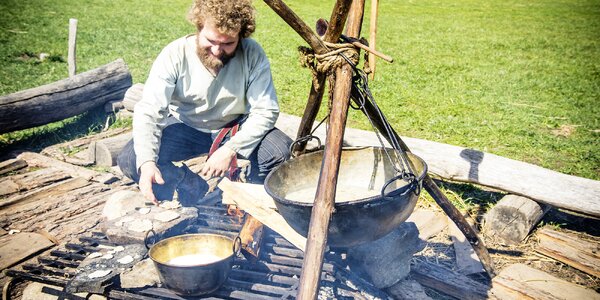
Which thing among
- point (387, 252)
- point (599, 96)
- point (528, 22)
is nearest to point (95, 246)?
point (387, 252)

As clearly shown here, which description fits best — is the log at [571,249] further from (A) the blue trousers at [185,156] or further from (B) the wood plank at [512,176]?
(A) the blue trousers at [185,156]

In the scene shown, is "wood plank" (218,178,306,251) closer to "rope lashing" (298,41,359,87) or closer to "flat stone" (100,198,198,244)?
"flat stone" (100,198,198,244)

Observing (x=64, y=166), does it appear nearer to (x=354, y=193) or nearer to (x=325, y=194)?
(x=354, y=193)

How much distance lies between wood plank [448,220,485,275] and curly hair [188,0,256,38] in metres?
2.52

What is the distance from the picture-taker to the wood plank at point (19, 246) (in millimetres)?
3382

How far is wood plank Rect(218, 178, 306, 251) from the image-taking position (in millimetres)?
3162

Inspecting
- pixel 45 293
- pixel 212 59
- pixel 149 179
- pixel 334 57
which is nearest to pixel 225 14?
pixel 212 59

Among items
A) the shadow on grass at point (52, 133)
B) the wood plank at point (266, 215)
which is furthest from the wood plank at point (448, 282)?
the shadow on grass at point (52, 133)

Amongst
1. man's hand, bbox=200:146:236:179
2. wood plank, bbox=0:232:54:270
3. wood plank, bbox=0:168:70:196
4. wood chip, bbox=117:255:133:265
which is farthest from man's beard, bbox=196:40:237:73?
wood plank, bbox=0:168:70:196

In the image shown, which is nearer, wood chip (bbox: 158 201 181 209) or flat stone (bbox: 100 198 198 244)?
flat stone (bbox: 100 198 198 244)

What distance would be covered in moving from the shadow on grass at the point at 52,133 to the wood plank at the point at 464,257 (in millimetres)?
4958

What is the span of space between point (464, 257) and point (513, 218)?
0.62 metres

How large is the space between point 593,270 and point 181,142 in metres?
3.55

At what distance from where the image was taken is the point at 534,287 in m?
3.14
